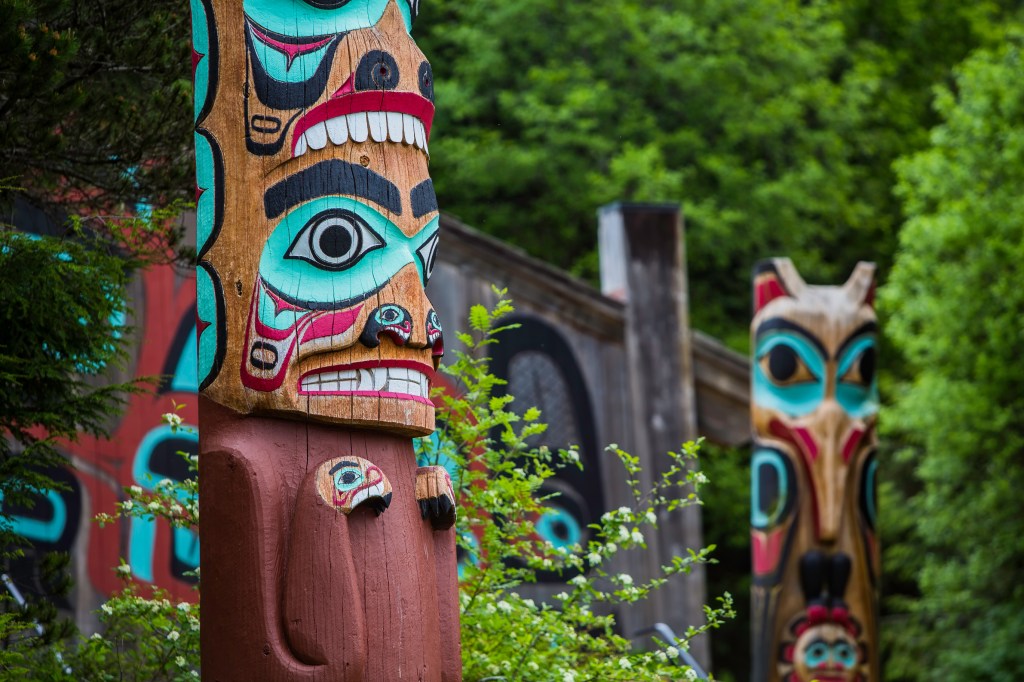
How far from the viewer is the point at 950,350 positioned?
16.9m

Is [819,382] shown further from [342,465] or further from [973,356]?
[973,356]

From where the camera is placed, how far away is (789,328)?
1074 centimetres

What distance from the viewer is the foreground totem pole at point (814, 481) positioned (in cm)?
1023

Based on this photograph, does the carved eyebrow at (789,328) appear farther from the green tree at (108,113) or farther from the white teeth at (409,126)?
the white teeth at (409,126)

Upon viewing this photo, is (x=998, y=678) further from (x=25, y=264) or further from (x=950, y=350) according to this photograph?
(x=25, y=264)

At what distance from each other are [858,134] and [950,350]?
4.48 m

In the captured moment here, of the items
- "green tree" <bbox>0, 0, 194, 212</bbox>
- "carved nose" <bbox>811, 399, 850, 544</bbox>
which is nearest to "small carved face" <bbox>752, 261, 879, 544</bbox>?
"carved nose" <bbox>811, 399, 850, 544</bbox>

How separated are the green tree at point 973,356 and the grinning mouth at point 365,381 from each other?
12.7 meters

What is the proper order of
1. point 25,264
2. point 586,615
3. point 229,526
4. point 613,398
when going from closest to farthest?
1. point 229,526
2. point 25,264
3. point 586,615
4. point 613,398

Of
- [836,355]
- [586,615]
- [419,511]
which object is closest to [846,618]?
[836,355]

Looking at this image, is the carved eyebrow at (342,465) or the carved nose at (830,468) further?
the carved nose at (830,468)

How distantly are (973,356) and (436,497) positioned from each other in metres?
13.1

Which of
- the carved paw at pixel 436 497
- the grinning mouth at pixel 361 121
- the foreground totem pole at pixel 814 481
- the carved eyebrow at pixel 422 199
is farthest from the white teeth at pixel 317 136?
the foreground totem pole at pixel 814 481

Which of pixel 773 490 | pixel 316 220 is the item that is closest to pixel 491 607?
pixel 316 220
